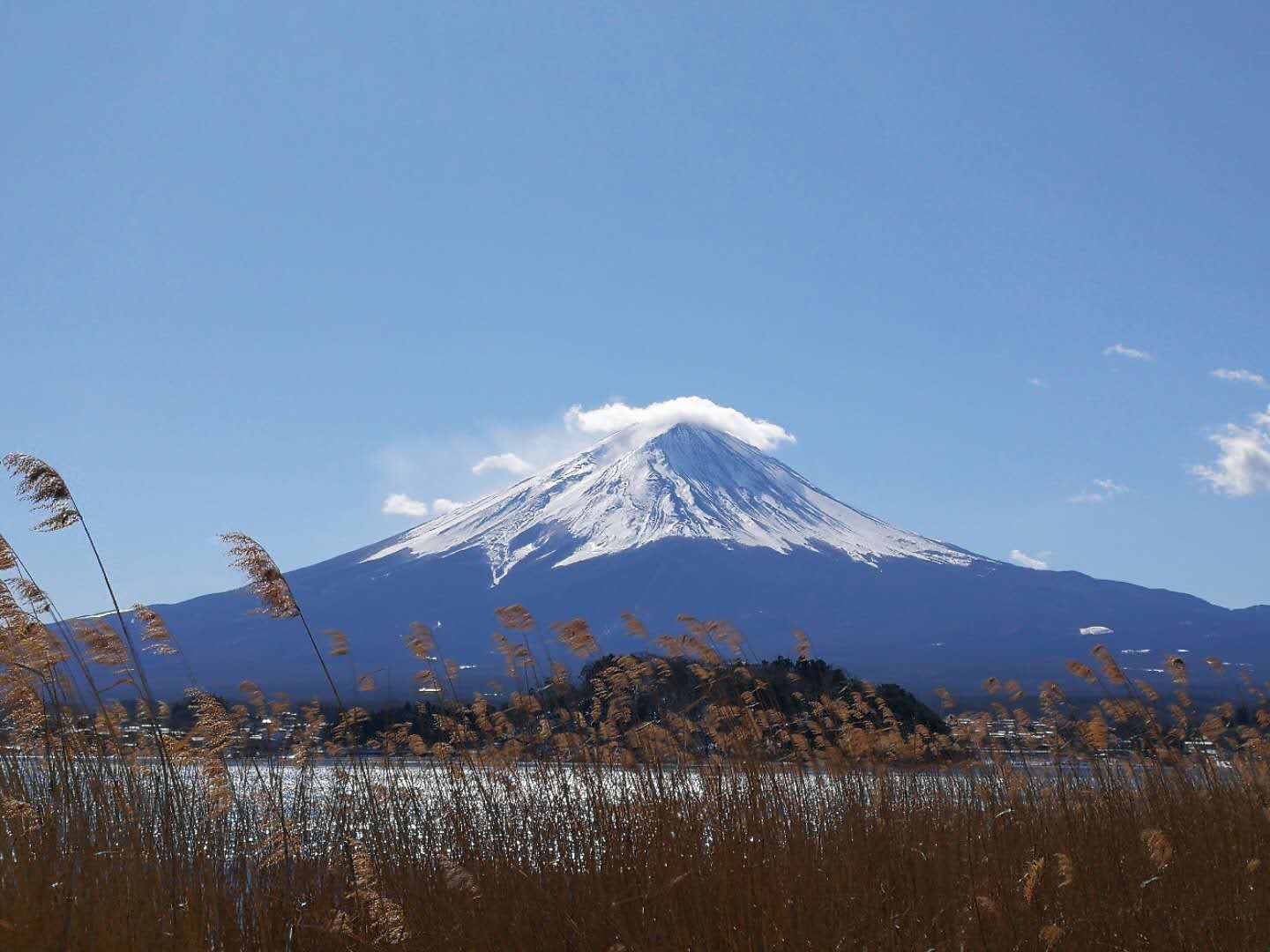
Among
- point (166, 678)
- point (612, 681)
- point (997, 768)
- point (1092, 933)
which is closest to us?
point (1092, 933)

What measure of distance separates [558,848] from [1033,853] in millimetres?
2277

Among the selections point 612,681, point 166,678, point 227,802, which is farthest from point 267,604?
point 166,678

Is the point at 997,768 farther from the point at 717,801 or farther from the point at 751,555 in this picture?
the point at 751,555

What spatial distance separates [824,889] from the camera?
4777 mm

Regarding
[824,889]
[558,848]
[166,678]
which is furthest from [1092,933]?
[166,678]

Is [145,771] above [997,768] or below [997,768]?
above

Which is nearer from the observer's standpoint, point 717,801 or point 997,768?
point 717,801

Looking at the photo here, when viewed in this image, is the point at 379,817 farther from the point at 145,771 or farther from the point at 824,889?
Result: the point at 824,889

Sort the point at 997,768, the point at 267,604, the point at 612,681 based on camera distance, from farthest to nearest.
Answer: the point at 997,768, the point at 612,681, the point at 267,604

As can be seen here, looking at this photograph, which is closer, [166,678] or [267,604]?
[267,604]

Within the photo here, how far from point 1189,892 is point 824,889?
1966 mm

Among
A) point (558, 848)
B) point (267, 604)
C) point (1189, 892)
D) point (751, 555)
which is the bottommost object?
point (1189, 892)

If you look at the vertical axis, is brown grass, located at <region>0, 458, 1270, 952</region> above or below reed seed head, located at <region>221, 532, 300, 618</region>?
below

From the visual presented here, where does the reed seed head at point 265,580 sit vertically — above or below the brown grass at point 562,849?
above
